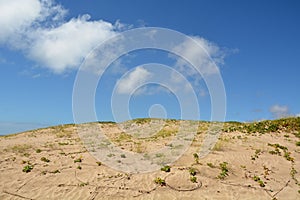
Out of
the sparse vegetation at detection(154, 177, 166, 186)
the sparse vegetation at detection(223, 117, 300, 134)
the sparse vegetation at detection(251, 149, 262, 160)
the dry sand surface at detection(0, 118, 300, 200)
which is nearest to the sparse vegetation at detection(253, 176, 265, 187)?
the dry sand surface at detection(0, 118, 300, 200)

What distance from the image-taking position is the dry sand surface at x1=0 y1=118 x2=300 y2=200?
18.9 metres

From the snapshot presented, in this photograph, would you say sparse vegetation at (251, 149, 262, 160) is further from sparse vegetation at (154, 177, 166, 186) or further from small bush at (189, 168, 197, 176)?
sparse vegetation at (154, 177, 166, 186)

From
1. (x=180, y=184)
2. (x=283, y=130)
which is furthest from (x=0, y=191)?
(x=283, y=130)

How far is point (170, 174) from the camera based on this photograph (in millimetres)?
20953

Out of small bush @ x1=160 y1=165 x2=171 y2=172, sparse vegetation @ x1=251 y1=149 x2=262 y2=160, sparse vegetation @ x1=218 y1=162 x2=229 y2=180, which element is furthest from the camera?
sparse vegetation @ x1=251 y1=149 x2=262 y2=160

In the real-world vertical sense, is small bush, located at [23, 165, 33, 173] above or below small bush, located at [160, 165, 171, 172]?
above

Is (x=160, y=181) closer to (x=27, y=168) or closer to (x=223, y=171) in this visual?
(x=223, y=171)

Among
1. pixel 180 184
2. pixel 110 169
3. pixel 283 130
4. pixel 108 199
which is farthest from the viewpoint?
pixel 283 130

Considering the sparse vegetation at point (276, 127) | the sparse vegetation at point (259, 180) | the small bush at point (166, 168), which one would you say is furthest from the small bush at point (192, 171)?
the sparse vegetation at point (276, 127)

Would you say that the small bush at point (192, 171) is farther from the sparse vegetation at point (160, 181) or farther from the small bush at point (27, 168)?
the small bush at point (27, 168)

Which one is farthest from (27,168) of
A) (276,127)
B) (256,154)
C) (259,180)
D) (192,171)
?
(276,127)

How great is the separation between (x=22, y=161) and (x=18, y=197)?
6.59 metres

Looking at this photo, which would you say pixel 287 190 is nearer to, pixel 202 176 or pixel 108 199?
pixel 202 176

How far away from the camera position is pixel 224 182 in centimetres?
2011
